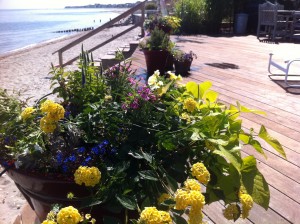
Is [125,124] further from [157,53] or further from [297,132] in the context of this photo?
[157,53]

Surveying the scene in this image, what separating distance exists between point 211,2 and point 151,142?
11719mm

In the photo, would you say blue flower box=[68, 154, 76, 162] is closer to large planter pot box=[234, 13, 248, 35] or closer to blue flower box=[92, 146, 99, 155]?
blue flower box=[92, 146, 99, 155]

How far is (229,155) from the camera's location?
1.07m

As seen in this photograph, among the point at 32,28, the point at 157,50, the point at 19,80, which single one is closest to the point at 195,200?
the point at 157,50

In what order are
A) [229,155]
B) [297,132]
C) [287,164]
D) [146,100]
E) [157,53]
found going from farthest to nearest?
[157,53], [297,132], [287,164], [146,100], [229,155]

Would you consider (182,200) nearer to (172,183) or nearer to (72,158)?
(172,183)

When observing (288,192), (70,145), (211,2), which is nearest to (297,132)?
(288,192)

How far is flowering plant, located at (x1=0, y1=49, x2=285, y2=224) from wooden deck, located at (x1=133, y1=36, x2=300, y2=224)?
626mm

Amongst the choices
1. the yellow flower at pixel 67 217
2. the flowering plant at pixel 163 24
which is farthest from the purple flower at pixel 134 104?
the flowering plant at pixel 163 24

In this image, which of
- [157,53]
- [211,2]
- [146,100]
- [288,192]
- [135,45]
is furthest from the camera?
[211,2]

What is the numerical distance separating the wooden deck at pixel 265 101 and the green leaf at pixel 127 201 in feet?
2.77

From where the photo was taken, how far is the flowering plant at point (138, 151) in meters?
1.04

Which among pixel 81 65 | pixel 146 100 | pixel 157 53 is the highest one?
pixel 81 65

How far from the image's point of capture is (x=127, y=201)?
0.97 meters
